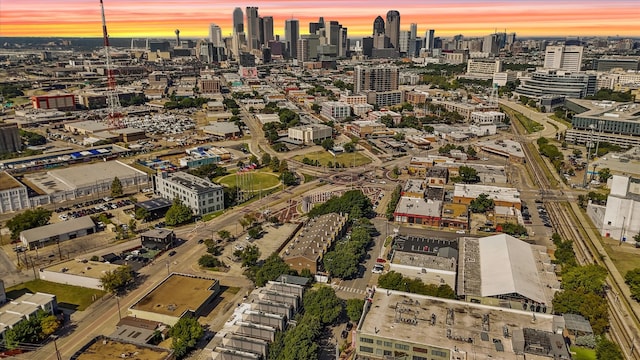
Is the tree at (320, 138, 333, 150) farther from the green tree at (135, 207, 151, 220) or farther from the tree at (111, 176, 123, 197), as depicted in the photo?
the green tree at (135, 207, 151, 220)

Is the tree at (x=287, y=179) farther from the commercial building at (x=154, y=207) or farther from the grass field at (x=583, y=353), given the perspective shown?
the grass field at (x=583, y=353)

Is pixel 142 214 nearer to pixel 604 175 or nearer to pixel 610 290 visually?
pixel 610 290

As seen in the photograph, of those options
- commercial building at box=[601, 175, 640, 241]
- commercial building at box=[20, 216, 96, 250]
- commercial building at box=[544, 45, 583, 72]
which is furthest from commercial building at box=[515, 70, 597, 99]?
commercial building at box=[20, 216, 96, 250]

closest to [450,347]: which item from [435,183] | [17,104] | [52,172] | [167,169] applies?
[435,183]

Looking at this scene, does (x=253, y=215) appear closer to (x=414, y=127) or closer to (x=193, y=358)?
(x=193, y=358)

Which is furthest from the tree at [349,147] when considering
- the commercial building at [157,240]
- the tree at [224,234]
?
the commercial building at [157,240]

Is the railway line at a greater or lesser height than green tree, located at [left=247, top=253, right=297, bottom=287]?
lesser

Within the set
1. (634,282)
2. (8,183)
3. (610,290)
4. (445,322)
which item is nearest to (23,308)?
(445,322)
